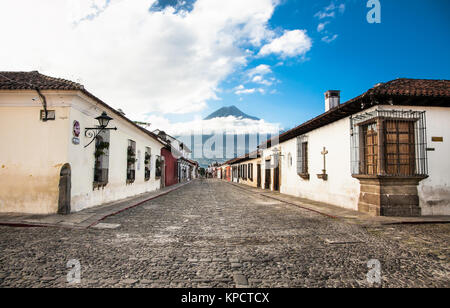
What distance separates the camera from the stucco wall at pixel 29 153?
23.7 feet

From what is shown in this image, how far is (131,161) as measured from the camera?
12891 mm

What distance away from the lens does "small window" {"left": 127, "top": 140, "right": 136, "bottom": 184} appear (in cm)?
1279

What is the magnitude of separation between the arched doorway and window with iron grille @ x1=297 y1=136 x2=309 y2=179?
10220 millimetres

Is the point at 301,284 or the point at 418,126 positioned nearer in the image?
the point at 301,284

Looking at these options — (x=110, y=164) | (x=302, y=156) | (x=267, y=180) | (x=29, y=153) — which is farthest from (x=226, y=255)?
(x=267, y=180)

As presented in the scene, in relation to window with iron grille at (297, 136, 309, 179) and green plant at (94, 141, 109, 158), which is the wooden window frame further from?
green plant at (94, 141, 109, 158)

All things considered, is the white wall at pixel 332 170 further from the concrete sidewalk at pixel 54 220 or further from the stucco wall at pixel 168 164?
the stucco wall at pixel 168 164

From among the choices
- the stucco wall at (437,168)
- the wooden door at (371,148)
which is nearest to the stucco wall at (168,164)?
the wooden door at (371,148)

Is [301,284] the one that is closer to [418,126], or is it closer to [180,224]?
[180,224]

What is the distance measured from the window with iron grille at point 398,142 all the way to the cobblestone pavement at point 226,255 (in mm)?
1994
